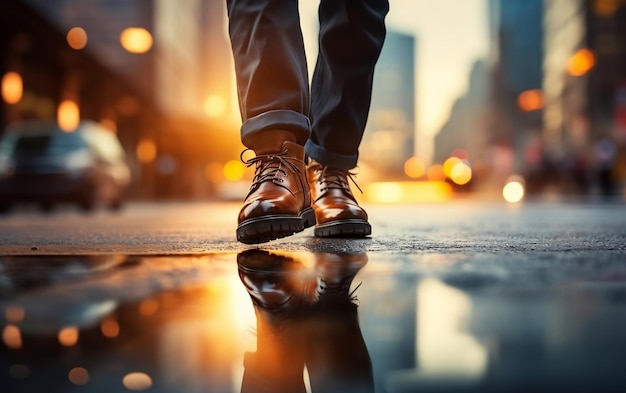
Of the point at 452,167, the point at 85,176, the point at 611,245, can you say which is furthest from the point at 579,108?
the point at 611,245

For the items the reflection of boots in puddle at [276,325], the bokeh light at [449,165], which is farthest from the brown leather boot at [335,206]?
the bokeh light at [449,165]

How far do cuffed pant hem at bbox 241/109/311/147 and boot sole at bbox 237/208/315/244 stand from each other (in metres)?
0.33

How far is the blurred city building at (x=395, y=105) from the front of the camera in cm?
14100

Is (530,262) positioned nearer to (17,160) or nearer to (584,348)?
(584,348)

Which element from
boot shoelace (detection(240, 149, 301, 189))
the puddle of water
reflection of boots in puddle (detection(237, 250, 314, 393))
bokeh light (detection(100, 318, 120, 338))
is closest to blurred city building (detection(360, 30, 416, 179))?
boot shoelace (detection(240, 149, 301, 189))

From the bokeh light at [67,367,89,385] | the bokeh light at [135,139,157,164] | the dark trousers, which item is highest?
the bokeh light at [135,139,157,164]

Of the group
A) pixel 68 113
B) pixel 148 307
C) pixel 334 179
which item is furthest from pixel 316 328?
pixel 68 113

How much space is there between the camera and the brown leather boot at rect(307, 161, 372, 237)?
6.92 feet

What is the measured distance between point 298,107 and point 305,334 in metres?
1.44

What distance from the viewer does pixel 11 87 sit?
13812 mm

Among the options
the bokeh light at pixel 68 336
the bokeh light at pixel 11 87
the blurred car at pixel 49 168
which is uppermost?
the bokeh light at pixel 11 87

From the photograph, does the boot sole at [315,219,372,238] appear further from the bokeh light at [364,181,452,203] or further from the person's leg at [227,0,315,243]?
the bokeh light at [364,181,452,203]

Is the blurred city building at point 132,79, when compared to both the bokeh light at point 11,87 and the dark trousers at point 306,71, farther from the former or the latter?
the dark trousers at point 306,71

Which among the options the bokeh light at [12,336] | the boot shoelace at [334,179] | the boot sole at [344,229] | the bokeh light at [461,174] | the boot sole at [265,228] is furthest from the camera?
the bokeh light at [461,174]
